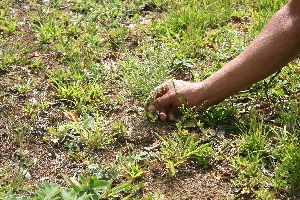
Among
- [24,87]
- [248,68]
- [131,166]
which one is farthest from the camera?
[24,87]

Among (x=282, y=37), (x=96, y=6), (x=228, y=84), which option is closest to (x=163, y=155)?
(x=228, y=84)

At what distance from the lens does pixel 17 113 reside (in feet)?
10.3

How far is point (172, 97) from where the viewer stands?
9.89ft

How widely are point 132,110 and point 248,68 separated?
0.95 m

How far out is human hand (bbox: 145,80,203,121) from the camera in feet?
9.71

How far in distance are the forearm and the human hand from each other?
0.14 m

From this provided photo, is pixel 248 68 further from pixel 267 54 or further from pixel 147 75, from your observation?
pixel 147 75

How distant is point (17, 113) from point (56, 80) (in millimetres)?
478

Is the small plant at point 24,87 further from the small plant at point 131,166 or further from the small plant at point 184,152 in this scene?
the small plant at point 184,152

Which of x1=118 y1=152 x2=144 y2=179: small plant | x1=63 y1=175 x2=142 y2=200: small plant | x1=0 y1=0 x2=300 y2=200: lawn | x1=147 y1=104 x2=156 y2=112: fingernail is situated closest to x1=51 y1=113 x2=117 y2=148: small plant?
x1=0 y1=0 x2=300 y2=200: lawn

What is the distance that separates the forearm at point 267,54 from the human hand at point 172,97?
14 cm

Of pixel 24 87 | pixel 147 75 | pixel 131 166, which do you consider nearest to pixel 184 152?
pixel 131 166

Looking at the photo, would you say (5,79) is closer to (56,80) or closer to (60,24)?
(56,80)

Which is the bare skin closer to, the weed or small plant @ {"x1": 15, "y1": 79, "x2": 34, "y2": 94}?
the weed
